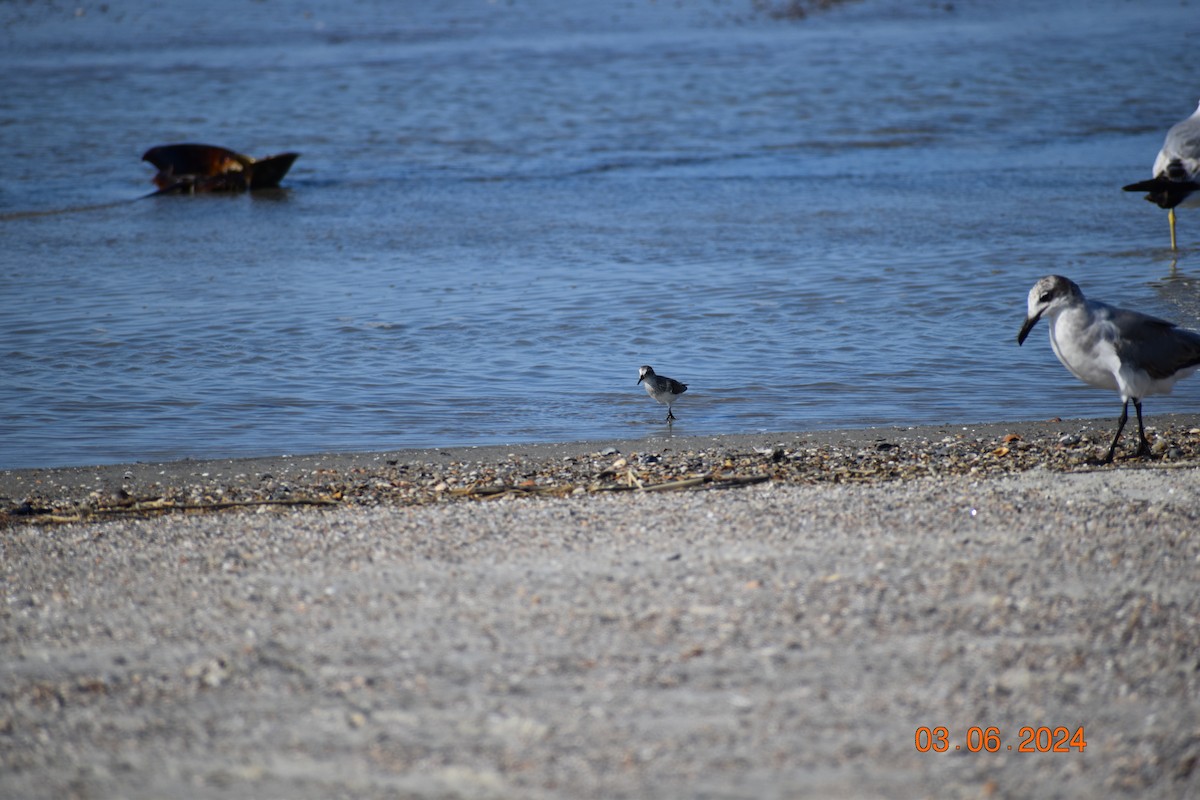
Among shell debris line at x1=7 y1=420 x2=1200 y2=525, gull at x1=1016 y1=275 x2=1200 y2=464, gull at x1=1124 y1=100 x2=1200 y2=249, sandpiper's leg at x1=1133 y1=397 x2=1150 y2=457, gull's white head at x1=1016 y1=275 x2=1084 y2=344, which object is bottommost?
shell debris line at x1=7 y1=420 x2=1200 y2=525

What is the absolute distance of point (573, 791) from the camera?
2.98 m

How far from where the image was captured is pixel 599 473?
585 centimetres

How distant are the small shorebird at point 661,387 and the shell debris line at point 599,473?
1.35 feet

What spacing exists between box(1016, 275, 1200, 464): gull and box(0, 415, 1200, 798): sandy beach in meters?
0.52

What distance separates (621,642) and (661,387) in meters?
3.26

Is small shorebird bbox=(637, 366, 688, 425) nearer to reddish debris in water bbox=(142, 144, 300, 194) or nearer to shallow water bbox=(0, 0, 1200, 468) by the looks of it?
shallow water bbox=(0, 0, 1200, 468)

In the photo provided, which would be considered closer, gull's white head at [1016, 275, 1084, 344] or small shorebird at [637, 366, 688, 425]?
gull's white head at [1016, 275, 1084, 344]

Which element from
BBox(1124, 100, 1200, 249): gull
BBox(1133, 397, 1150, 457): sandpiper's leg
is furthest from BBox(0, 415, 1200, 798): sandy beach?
BBox(1124, 100, 1200, 249): gull

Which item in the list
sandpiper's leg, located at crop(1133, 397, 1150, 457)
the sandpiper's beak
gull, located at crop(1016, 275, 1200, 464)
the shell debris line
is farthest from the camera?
the sandpiper's beak

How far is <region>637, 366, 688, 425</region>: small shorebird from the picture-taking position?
22.4 ft

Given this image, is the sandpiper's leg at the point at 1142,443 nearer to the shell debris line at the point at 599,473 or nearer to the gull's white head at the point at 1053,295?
the shell debris line at the point at 599,473

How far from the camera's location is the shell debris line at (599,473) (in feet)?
17.7

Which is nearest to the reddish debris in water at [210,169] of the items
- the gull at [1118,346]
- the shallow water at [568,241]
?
the shallow water at [568,241]

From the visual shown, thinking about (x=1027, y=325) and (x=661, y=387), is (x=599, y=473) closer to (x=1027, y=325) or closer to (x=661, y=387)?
(x=661, y=387)
